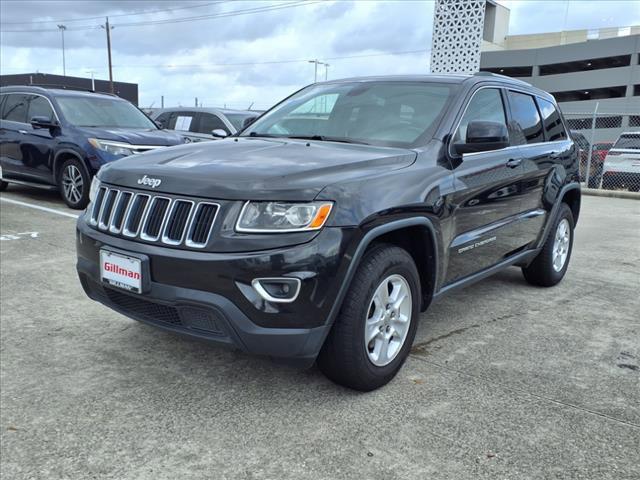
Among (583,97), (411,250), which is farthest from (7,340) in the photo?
(583,97)

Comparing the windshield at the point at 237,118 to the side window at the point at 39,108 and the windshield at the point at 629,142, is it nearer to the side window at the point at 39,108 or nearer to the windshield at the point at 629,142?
the side window at the point at 39,108

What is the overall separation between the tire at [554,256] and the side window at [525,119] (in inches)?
31.3

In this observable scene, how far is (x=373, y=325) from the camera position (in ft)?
9.66

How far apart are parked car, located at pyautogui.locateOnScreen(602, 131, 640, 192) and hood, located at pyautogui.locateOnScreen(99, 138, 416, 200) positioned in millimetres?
11846

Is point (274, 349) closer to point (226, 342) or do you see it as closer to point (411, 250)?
point (226, 342)

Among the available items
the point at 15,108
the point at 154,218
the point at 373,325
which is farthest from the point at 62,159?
the point at 373,325

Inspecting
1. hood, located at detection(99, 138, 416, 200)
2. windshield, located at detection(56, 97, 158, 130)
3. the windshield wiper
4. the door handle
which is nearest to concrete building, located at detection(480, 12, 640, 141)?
windshield, located at detection(56, 97, 158, 130)

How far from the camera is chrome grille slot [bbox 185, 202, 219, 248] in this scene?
2.64 meters

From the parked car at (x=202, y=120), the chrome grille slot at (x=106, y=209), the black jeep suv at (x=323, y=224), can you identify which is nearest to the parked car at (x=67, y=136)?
the parked car at (x=202, y=120)

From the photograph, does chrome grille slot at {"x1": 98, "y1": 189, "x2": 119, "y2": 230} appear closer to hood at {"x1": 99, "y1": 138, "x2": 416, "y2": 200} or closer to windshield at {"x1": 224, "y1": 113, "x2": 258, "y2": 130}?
hood at {"x1": 99, "y1": 138, "x2": 416, "y2": 200}

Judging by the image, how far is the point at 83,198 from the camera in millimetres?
8492

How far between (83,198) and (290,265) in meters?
6.87

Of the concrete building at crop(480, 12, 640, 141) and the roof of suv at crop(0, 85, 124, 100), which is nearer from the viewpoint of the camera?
the roof of suv at crop(0, 85, 124, 100)

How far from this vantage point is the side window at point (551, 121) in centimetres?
500
